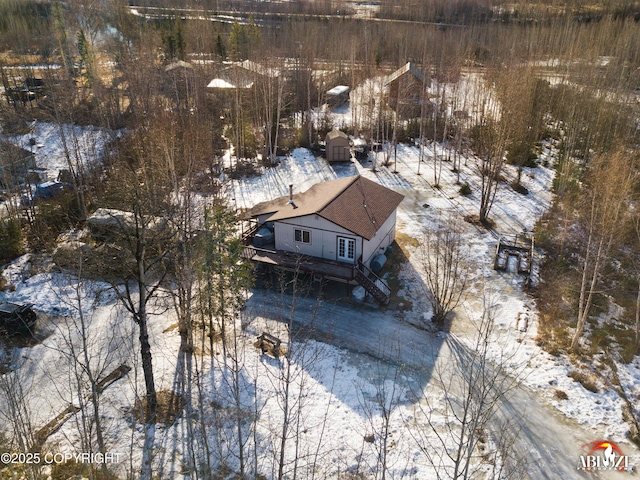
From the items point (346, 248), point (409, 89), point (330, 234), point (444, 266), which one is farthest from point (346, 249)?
point (409, 89)

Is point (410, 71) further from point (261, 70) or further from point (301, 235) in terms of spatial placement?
point (301, 235)

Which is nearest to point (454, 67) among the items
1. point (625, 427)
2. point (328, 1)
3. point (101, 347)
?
point (625, 427)

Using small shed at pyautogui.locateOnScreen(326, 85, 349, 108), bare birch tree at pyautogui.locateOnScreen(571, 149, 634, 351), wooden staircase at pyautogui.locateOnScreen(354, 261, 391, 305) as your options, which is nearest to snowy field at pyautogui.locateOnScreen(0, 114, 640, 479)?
wooden staircase at pyautogui.locateOnScreen(354, 261, 391, 305)

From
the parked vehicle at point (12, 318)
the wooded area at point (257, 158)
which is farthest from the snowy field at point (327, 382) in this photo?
the parked vehicle at point (12, 318)

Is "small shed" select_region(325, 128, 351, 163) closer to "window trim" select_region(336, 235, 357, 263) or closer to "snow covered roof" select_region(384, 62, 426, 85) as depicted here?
"snow covered roof" select_region(384, 62, 426, 85)

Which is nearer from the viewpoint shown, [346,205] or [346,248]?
[346,248]

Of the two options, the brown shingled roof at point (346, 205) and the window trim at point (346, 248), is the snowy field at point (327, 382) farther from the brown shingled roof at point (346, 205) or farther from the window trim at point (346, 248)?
the brown shingled roof at point (346, 205)
